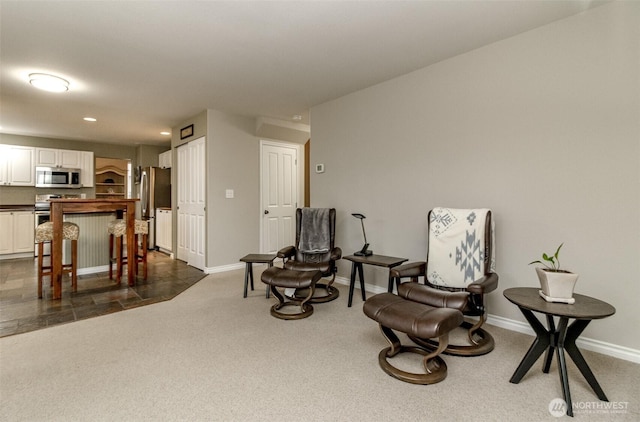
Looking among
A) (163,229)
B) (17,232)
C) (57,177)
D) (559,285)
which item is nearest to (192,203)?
(163,229)

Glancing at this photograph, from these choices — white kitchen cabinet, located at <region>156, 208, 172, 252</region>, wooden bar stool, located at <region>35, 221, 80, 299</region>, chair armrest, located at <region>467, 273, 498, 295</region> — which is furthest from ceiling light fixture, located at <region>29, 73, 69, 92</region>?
chair armrest, located at <region>467, 273, 498, 295</region>

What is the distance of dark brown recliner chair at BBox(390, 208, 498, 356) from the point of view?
2.23m

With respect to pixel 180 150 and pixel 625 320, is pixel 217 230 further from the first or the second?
pixel 625 320

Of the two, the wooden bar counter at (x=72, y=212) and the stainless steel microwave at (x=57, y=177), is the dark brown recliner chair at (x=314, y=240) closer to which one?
the wooden bar counter at (x=72, y=212)

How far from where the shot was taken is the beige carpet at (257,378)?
1.62m

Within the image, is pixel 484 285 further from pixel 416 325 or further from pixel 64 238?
pixel 64 238

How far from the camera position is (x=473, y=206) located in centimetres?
287

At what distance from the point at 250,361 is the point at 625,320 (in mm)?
2648

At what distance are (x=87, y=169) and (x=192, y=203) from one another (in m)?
3.62

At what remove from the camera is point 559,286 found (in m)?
1.77

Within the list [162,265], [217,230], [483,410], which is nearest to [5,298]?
[162,265]

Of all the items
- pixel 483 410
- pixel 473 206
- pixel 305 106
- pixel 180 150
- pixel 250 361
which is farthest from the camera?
pixel 180 150

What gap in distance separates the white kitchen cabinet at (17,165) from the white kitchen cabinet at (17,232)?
68 centimetres

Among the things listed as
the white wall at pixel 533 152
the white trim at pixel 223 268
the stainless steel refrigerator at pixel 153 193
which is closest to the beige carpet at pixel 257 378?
the white wall at pixel 533 152
